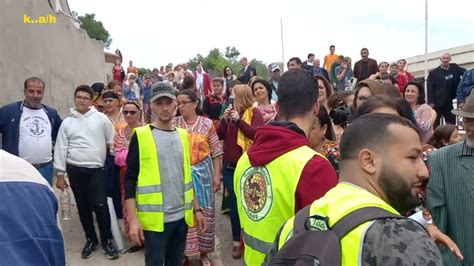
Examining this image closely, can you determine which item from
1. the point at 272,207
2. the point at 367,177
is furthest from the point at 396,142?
the point at 272,207

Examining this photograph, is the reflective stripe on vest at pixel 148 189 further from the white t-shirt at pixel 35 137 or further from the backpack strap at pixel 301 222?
the backpack strap at pixel 301 222

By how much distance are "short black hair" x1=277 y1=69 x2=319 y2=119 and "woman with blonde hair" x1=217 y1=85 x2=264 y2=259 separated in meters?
2.49

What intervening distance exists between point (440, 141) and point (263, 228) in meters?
2.77

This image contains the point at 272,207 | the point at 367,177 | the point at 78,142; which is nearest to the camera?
the point at 367,177

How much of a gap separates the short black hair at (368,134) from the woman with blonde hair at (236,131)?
11.0 ft

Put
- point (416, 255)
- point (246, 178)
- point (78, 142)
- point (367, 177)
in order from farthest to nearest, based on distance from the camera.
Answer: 1. point (78, 142)
2. point (246, 178)
3. point (367, 177)
4. point (416, 255)

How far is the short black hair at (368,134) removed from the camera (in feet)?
5.11

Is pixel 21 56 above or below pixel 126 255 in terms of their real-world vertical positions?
above

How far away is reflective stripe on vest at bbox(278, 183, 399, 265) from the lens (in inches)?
50.4

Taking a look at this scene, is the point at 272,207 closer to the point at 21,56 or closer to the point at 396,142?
the point at 396,142

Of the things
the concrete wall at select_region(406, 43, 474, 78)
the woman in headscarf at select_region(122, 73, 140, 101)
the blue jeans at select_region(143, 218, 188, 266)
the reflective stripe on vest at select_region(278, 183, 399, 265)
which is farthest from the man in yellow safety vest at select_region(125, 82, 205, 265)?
the concrete wall at select_region(406, 43, 474, 78)

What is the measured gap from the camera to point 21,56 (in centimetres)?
854

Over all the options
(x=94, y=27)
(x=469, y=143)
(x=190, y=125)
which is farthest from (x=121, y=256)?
(x=94, y=27)

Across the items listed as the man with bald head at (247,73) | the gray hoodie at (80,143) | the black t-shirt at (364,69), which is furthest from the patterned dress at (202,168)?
the black t-shirt at (364,69)
